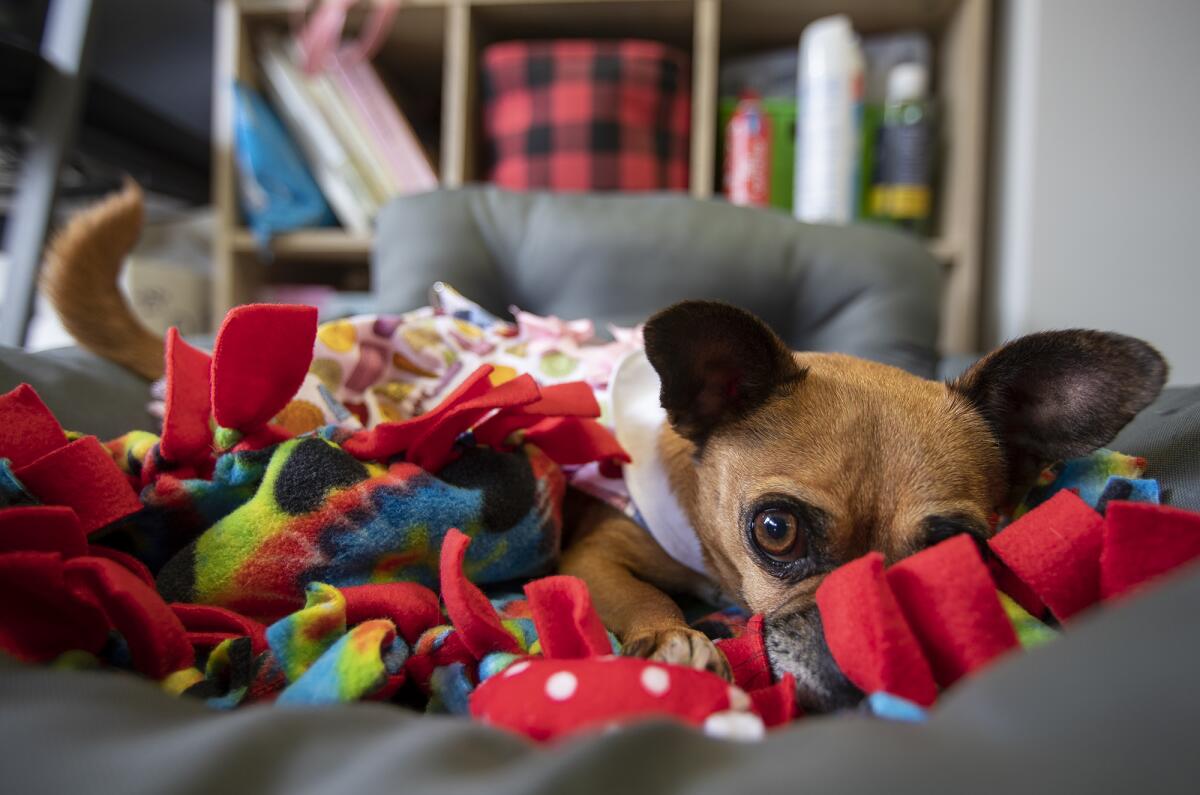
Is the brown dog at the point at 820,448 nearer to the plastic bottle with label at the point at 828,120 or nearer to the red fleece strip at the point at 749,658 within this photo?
the red fleece strip at the point at 749,658

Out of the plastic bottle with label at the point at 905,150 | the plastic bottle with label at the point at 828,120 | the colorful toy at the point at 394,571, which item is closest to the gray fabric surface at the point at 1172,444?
the colorful toy at the point at 394,571

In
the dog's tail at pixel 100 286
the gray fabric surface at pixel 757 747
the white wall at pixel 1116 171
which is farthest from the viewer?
the white wall at pixel 1116 171

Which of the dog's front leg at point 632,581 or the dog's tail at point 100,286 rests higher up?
the dog's tail at point 100,286

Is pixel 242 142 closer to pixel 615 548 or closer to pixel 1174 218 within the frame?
pixel 615 548

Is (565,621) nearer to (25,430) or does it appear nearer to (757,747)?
(757,747)

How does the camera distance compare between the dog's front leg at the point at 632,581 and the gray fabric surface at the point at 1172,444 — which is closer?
the dog's front leg at the point at 632,581

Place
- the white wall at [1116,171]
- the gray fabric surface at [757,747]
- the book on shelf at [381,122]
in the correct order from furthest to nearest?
the book on shelf at [381,122], the white wall at [1116,171], the gray fabric surface at [757,747]

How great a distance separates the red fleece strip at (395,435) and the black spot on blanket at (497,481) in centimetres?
6

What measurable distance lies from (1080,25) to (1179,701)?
1.99 m

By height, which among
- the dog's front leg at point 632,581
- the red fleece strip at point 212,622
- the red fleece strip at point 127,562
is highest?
the red fleece strip at point 127,562

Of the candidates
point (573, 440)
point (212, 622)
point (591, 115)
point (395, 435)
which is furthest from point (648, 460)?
point (591, 115)

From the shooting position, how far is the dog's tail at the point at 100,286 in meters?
1.20

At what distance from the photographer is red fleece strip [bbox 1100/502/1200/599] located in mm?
556

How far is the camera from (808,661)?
2.08 feet
